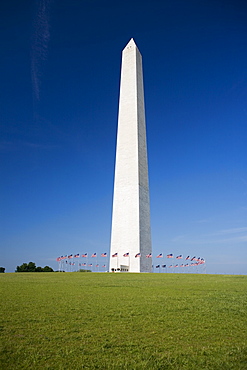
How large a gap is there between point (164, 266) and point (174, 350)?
117 ft

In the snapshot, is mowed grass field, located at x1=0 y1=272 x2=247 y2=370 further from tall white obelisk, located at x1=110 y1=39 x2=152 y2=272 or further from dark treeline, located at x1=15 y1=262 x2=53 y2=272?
tall white obelisk, located at x1=110 y1=39 x2=152 y2=272

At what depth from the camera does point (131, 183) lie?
126 feet

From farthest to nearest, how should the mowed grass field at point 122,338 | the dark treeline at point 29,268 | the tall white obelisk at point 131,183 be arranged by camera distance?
the tall white obelisk at point 131,183 → the dark treeline at point 29,268 → the mowed grass field at point 122,338

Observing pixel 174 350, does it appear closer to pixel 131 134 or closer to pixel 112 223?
pixel 112 223

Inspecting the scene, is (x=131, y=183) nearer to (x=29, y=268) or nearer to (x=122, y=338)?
(x=29, y=268)

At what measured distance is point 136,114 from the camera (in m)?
40.2

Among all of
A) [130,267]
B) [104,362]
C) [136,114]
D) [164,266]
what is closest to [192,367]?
[104,362]

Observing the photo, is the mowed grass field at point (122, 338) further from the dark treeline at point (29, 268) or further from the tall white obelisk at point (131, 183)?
the tall white obelisk at point (131, 183)

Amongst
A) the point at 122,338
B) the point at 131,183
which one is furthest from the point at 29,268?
the point at 122,338

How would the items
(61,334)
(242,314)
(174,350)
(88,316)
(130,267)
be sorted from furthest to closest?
1. (130,267)
2. (242,314)
3. (88,316)
4. (61,334)
5. (174,350)

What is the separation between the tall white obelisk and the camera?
119 feet

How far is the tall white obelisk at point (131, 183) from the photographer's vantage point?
36.2 m

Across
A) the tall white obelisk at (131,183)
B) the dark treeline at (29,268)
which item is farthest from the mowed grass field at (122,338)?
the tall white obelisk at (131,183)

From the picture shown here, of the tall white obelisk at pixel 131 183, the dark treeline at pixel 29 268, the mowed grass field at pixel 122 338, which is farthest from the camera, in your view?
the tall white obelisk at pixel 131 183
